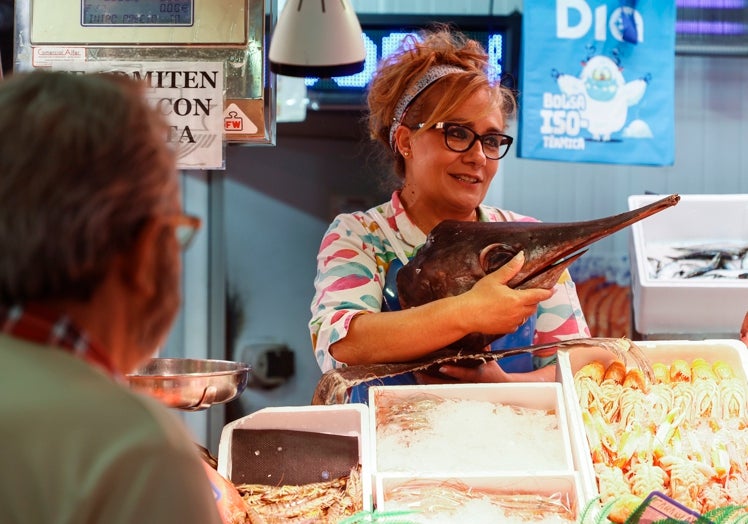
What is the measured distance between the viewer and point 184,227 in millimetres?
989

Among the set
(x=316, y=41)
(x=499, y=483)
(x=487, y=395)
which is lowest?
(x=499, y=483)

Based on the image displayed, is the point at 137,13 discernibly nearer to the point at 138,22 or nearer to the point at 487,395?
the point at 138,22

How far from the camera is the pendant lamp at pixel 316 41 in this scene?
2746 millimetres

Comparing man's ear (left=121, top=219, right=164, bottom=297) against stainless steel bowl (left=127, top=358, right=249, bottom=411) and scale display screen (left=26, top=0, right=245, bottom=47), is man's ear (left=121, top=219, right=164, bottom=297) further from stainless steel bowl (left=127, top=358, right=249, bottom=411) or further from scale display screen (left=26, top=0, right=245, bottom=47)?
scale display screen (left=26, top=0, right=245, bottom=47)

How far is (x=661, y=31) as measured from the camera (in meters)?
5.07

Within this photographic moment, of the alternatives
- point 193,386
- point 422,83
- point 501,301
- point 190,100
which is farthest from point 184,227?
point 422,83

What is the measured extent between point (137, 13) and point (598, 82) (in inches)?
116

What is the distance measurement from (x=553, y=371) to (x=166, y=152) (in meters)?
1.75

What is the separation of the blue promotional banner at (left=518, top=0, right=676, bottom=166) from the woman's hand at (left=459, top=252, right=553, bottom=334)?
9.50 ft

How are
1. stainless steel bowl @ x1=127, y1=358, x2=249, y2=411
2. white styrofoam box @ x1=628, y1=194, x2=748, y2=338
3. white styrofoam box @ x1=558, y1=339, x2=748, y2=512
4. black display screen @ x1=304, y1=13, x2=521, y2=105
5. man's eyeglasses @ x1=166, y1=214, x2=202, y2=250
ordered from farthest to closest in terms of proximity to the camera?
black display screen @ x1=304, y1=13, x2=521, y2=105 < white styrofoam box @ x1=628, y1=194, x2=748, y2=338 < white styrofoam box @ x1=558, y1=339, x2=748, y2=512 < stainless steel bowl @ x1=127, y1=358, x2=249, y2=411 < man's eyeglasses @ x1=166, y1=214, x2=202, y2=250

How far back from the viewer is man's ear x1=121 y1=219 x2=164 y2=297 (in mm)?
933

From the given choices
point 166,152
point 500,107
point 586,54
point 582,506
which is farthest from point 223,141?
point 586,54

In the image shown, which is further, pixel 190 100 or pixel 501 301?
pixel 190 100

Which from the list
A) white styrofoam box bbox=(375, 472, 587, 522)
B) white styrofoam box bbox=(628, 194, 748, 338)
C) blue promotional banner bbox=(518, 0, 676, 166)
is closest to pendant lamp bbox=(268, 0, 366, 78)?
white styrofoam box bbox=(375, 472, 587, 522)
